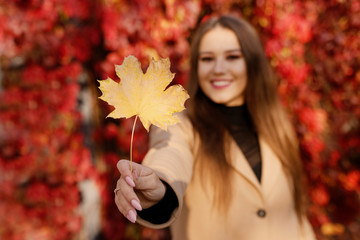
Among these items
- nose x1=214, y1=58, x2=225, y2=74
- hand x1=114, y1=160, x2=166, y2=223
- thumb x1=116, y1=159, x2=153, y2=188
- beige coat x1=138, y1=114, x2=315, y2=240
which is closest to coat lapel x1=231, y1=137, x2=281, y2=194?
beige coat x1=138, y1=114, x2=315, y2=240

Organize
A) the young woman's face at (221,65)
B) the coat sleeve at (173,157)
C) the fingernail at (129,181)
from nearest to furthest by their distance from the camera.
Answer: the fingernail at (129,181) < the coat sleeve at (173,157) < the young woman's face at (221,65)

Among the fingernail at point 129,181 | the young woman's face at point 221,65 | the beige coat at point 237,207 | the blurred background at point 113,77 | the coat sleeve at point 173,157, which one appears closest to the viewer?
the fingernail at point 129,181

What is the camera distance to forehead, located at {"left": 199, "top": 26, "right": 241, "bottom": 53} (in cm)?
164

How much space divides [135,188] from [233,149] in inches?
31.6

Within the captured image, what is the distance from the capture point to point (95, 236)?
108 inches

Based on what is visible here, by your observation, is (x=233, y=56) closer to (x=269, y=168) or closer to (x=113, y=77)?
(x=269, y=168)

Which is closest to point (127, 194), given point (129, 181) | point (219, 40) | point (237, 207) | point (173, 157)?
point (129, 181)

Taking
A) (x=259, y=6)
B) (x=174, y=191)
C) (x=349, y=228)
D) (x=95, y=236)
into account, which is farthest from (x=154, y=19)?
(x=349, y=228)

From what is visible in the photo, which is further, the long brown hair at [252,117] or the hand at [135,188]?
the long brown hair at [252,117]

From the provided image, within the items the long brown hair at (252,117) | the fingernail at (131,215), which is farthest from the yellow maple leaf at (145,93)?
the long brown hair at (252,117)

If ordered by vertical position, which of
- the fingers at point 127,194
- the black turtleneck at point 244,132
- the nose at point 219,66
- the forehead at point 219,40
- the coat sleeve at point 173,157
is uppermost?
the forehead at point 219,40

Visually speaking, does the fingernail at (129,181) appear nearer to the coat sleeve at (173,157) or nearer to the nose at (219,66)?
the coat sleeve at (173,157)

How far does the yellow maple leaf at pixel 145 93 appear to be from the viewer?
0.88 meters

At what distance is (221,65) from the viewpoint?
1.60m
